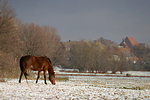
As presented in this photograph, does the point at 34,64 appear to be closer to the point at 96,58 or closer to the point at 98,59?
the point at 98,59

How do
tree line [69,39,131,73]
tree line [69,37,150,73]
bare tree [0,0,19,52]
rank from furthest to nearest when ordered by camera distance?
tree line [69,37,150,73] < tree line [69,39,131,73] < bare tree [0,0,19,52]

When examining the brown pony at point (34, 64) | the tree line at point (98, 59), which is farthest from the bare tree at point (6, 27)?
the tree line at point (98, 59)

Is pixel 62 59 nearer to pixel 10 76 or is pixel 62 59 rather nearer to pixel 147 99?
pixel 10 76

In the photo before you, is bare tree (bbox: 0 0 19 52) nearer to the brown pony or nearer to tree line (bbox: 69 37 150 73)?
the brown pony

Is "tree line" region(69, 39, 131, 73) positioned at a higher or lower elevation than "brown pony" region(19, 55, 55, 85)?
higher

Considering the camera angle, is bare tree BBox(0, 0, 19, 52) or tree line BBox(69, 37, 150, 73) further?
tree line BBox(69, 37, 150, 73)

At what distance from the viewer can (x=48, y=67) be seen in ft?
51.1

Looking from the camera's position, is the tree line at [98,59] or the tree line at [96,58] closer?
the tree line at [96,58]

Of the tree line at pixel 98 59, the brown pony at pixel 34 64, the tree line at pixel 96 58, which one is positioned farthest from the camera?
the tree line at pixel 98 59

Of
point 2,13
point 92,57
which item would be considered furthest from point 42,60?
point 92,57

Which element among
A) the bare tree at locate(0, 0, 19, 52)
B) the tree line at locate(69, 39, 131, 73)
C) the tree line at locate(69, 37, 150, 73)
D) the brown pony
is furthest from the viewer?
the tree line at locate(69, 37, 150, 73)

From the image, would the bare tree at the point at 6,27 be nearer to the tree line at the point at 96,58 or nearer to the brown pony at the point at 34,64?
the brown pony at the point at 34,64

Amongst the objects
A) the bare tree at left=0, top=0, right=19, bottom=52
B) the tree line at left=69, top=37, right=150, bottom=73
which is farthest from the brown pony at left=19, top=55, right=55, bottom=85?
the tree line at left=69, top=37, right=150, bottom=73

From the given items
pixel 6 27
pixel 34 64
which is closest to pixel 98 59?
pixel 6 27
